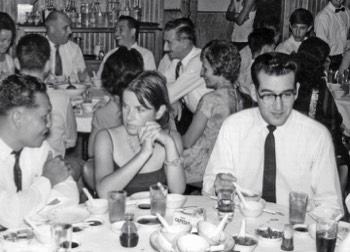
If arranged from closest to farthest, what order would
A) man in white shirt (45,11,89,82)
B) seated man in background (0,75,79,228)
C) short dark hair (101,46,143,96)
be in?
seated man in background (0,75,79,228) < short dark hair (101,46,143,96) < man in white shirt (45,11,89,82)

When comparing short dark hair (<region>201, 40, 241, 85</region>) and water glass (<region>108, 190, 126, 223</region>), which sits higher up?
short dark hair (<region>201, 40, 241, 85</region>)

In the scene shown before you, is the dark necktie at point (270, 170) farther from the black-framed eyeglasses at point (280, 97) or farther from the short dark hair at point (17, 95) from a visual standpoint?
the short dark hair at point (17, 95)

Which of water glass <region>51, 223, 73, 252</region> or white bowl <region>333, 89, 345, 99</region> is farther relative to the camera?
white bowl <region>333, 89, 345, 99</region>

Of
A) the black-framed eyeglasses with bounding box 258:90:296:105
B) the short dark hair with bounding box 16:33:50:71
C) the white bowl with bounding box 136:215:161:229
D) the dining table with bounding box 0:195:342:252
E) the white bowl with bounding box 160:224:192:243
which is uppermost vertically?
the short dark hair with bounding box 16:33:50:71

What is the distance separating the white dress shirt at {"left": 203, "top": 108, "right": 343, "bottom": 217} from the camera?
268 centimetres

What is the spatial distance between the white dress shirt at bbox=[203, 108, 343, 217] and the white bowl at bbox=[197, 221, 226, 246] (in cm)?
81

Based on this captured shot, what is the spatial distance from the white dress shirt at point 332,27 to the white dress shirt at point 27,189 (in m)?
6.46

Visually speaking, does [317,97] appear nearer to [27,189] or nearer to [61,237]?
[27,189]

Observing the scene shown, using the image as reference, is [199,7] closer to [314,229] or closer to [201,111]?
[201,111]

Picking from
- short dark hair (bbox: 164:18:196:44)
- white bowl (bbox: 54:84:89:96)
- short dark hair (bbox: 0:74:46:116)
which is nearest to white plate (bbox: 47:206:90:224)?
short dark hair (bbox: 0:74:46:116)

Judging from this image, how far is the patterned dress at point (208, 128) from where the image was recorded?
12.1ft

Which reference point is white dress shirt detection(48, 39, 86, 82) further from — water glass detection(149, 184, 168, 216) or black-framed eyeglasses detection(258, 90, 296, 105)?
water glass detection(149, 184, 168, 216)

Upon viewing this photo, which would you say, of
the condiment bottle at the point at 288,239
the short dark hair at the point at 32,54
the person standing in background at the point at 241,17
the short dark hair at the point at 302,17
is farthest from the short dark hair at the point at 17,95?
the person standing in background at the point at 241,17

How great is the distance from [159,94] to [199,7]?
6.83 meters
